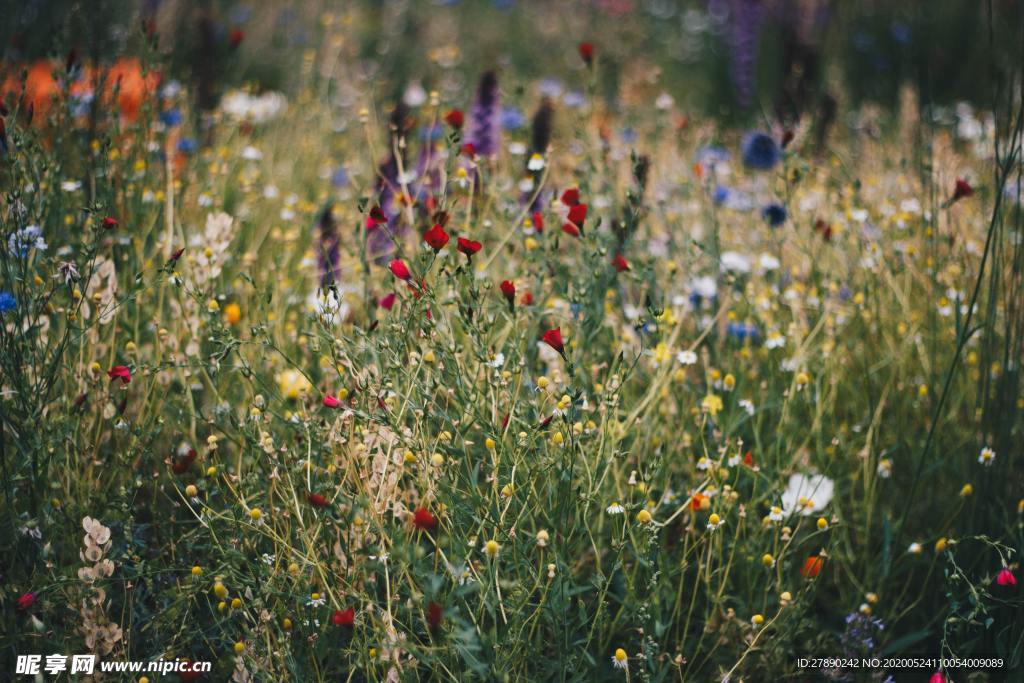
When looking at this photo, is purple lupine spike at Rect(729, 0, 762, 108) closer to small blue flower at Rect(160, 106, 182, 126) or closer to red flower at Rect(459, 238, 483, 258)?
small blue flower at Rect(160, 106, 182, 126)

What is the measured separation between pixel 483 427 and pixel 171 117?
2479 mm

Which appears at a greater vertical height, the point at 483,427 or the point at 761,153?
the point at 761,153

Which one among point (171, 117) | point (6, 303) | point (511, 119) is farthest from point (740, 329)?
point (171, 117)

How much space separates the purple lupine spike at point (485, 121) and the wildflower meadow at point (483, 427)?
0.01 meters

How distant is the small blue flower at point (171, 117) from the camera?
323 centimetres

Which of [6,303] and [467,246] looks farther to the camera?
[6,303]

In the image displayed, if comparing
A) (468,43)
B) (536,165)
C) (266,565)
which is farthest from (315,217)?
(468,43)

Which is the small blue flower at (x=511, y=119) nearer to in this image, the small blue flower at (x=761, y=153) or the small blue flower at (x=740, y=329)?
the small blue flower at (x=761, y=153)

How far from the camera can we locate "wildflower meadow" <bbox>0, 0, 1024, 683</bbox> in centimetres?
156

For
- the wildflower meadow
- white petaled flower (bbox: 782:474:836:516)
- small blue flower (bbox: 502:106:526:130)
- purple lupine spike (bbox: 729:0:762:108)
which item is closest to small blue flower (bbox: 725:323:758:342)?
the wildflower meadow

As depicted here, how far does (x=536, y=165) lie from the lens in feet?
6.93

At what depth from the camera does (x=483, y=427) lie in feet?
5.25

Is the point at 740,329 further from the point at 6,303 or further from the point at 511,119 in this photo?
the point at 6,303

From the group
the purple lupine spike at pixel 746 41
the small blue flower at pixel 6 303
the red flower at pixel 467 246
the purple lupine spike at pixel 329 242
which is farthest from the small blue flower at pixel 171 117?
the purple lupine spike at pixel 746 41
